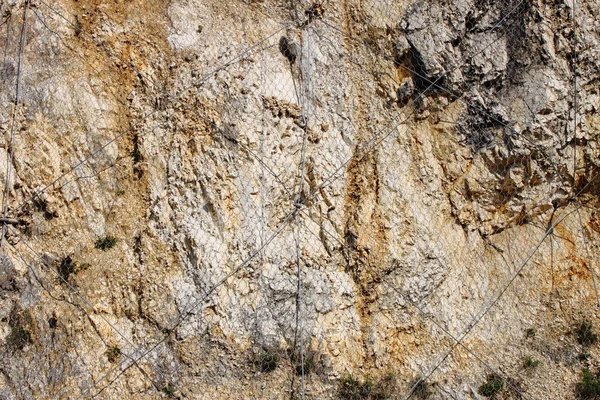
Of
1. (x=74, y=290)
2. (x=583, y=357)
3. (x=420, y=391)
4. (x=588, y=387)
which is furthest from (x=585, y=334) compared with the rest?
(x=74, y=290)

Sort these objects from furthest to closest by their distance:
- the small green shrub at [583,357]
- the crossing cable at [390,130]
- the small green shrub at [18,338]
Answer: the crossing cable at [390,130], the small green shrub at [583,357], the small green shrub at [18,338]

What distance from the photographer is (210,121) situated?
4.15 metres

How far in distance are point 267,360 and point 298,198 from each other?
113 centimetres

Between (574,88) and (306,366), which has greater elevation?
(574,88)

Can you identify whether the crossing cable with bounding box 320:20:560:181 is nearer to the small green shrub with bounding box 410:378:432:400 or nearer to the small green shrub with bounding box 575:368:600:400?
the small green shrub with bounding box 575:368:600:400

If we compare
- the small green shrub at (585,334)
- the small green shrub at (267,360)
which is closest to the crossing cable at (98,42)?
the small green shrub at (267,360)

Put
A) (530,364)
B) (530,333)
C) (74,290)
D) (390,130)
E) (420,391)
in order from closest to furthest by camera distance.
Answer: (74,290)
(420,391)
(530,364)
(530,333)
(390,130)

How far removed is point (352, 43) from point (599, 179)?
2.18 metres

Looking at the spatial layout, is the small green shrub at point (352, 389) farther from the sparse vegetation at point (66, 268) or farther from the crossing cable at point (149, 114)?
the crossing cable at point (149, 114)

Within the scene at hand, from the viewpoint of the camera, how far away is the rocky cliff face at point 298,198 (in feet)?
12.5

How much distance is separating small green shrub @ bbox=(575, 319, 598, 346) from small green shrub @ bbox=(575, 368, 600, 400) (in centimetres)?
22

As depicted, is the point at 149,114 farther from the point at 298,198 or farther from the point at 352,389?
the point at 352,389

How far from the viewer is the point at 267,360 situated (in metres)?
3.82

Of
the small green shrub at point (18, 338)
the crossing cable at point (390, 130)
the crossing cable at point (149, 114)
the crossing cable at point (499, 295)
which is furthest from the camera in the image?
the crossing cable at point (390, 130)
